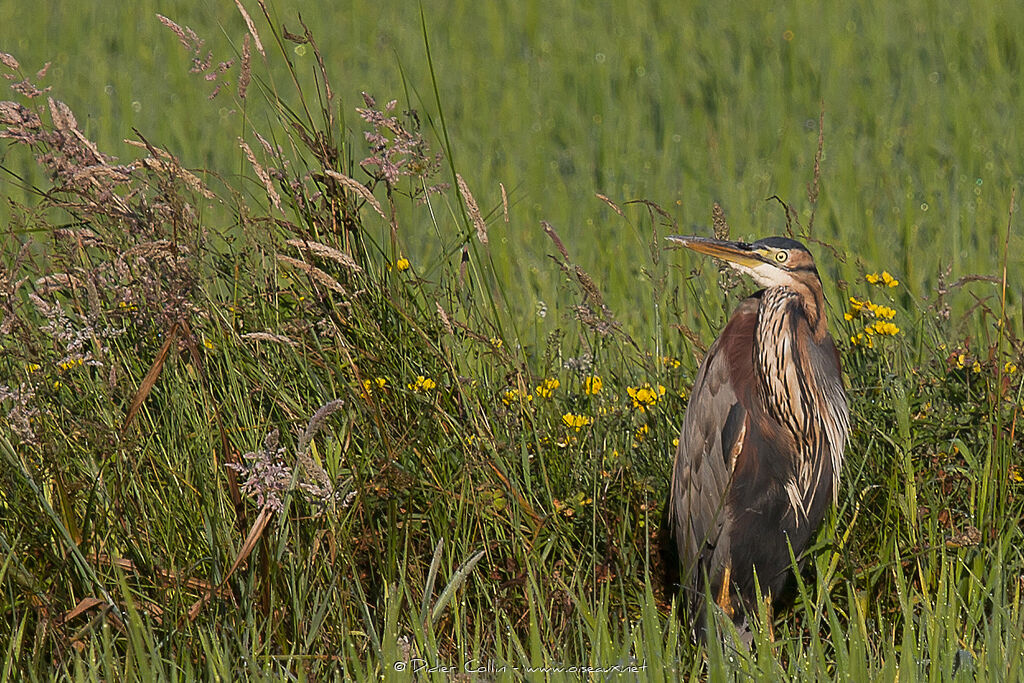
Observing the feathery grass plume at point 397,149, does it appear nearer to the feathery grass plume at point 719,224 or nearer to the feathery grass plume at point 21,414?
the feathery grass plume at point 719,224

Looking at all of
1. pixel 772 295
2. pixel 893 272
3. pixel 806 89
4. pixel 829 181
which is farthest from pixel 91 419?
pixel 806 89

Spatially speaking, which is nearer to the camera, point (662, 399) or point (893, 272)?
point (662, 399)

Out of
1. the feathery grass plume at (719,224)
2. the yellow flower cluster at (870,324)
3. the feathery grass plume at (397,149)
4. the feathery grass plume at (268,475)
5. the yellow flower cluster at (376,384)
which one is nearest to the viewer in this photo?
the feathery grass plume at (268,475)

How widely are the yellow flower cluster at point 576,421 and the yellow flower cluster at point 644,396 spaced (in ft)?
0.65

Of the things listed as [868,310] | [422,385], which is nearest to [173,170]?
[422,385]

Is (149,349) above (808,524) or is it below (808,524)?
above

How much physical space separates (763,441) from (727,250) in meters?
0.56

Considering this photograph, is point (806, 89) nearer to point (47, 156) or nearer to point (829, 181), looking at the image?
point (829, 181)

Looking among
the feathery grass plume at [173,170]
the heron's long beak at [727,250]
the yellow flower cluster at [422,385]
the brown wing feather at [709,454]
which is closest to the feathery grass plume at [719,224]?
the heron's long beak at [727,250]

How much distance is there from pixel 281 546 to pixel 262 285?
110 centimetres

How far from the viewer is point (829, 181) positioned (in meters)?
6.59

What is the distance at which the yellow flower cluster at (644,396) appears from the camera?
3423 mm

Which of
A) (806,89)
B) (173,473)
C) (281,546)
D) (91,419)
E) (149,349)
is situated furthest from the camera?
(806,89)

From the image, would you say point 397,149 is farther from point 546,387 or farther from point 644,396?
point 644,396
